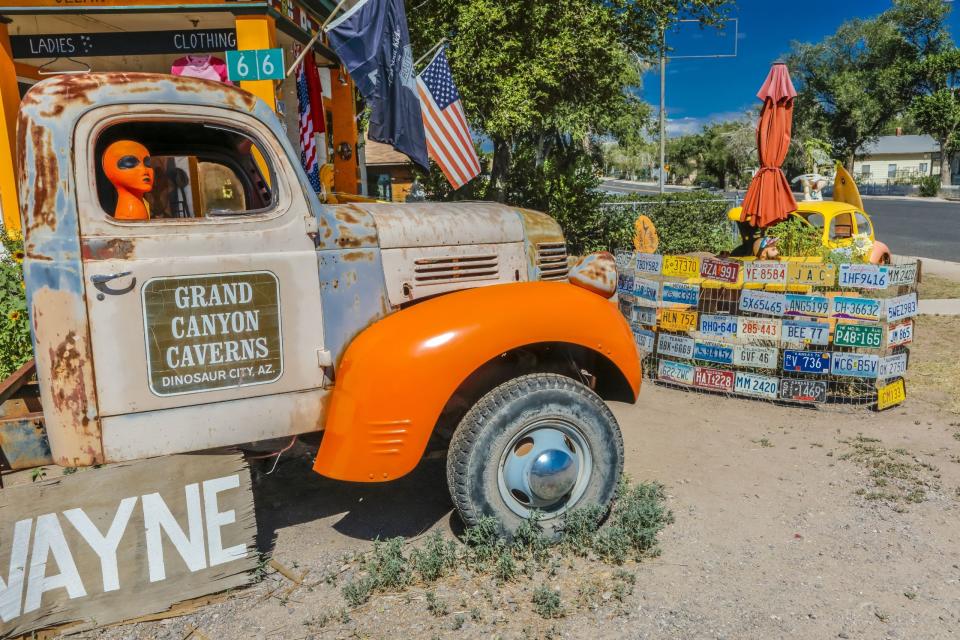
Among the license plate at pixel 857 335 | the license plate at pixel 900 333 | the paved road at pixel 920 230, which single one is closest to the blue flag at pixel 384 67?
the license plate at pixel 857 335

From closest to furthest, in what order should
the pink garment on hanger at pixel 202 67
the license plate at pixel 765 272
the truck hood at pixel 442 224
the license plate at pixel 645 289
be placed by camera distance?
the truck hood at pixel 442 224
the license plate at pixel 765 272
the license plate at pixel 645 289
the pink garment on hanger at pixel 202 67

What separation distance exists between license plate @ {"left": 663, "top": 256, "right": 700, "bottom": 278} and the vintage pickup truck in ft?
10.3

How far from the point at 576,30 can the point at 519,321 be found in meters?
9.63

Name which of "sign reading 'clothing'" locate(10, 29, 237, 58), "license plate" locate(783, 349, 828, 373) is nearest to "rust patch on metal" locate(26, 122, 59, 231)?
"license plate" locate(783, 349, 828, 373)

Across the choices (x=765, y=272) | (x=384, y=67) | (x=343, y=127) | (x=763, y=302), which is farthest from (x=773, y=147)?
(x=343, y=127)

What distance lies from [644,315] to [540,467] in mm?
3613

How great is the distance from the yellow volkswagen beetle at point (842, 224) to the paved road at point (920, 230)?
5888mm

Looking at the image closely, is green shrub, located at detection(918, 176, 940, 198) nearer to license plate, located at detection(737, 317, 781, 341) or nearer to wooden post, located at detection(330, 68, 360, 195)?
wooden post, located at detection(330, 68, 360, 195)

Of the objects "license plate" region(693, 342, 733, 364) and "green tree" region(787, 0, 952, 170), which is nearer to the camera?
"license plate" region(693, 342, 733, 364)

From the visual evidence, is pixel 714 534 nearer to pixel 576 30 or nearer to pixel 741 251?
pixel 741 251

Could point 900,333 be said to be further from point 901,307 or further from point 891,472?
point 891,472

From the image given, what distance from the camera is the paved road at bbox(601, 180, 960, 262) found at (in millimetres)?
17125

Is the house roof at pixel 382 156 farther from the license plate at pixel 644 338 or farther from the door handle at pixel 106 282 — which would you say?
the door handle at pixel 106 282

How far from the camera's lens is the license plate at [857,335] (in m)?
5.67
